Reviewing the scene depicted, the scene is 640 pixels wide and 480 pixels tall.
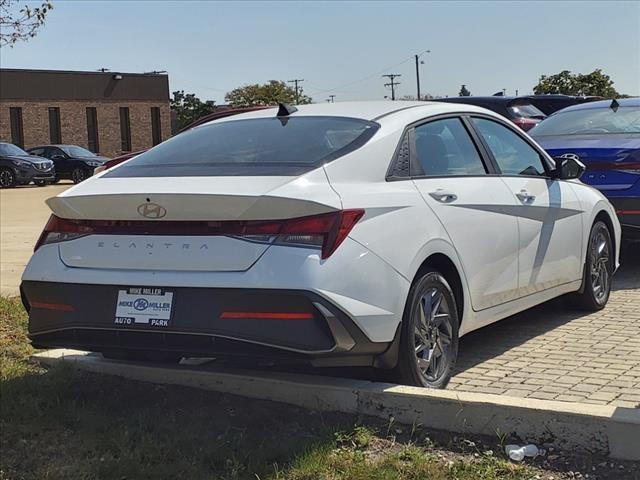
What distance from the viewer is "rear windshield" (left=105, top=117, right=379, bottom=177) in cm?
423

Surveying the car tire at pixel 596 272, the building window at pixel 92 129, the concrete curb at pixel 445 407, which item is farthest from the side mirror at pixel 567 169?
the building window at pixel 92 129

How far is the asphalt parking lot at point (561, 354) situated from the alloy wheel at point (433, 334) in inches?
10.7

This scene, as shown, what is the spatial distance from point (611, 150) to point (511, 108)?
287 inches

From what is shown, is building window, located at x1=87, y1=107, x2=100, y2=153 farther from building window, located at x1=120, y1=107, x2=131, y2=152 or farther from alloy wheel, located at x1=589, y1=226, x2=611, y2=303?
alloy wheel, located at x1=589, y1=226, x2=611, y2=303

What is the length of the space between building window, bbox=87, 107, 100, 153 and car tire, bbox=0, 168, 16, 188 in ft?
81.7

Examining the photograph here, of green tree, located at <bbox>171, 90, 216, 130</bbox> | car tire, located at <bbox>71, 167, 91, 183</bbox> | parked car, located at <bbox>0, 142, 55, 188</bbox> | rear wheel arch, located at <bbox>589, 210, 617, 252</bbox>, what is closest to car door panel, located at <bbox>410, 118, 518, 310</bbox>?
rear wheel arch, located at <bbox>589, 210, 617, 252</bbox>

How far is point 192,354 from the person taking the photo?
3980mm

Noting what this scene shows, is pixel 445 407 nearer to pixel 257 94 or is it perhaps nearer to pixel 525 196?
pixel 525 196

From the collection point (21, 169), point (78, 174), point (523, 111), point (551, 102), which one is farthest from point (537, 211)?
point (78, 174)

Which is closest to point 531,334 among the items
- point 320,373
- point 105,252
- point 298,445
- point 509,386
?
point 509,386

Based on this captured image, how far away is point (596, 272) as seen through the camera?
21.6 ft

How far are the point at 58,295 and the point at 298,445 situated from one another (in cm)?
143

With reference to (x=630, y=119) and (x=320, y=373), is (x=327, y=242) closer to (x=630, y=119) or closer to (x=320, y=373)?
(x=320, y=373)

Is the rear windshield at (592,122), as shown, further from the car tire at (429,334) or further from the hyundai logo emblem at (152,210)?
the hyundai logo emblem at (152,210)
